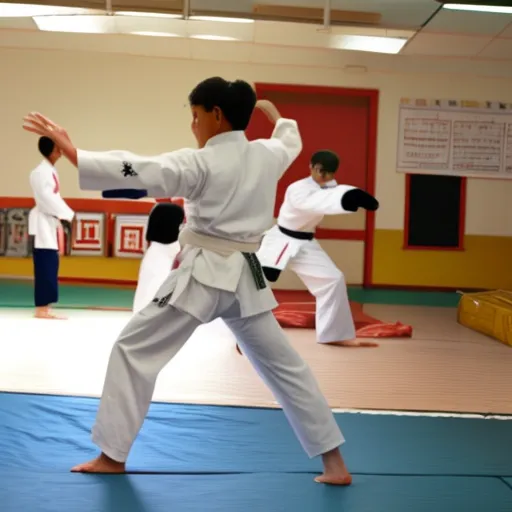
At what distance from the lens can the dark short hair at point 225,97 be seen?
2.44 metres

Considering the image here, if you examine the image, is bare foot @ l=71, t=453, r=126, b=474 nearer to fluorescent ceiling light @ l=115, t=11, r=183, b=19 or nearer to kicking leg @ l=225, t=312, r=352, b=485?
kicking leg @ l=225, t=312, r=352, b=485

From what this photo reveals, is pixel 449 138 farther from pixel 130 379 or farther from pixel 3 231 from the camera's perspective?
pixel 130 379

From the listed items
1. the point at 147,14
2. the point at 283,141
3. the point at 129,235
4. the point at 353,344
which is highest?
the point at 147,14

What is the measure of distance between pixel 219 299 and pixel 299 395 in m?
0.41

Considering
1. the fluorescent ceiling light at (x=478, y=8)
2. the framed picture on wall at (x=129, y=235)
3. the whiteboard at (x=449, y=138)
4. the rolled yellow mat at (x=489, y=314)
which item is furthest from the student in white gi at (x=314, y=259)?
the whiteboard at (x=449, y=138)

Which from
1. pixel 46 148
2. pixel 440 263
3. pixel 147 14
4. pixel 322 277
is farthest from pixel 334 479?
pixel 440 263

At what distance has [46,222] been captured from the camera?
5879 mm

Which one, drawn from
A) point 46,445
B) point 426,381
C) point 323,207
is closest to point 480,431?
point 426,381

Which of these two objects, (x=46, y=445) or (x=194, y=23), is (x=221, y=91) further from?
(x=194, y=23)

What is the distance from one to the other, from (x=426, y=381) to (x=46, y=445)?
2.19 metres

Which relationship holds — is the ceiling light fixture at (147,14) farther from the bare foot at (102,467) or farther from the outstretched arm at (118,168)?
the bare foot at (102,467)

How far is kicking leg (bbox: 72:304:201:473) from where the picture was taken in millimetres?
2379

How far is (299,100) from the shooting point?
8.42 metres

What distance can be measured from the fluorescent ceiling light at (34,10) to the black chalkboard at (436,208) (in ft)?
13.4
